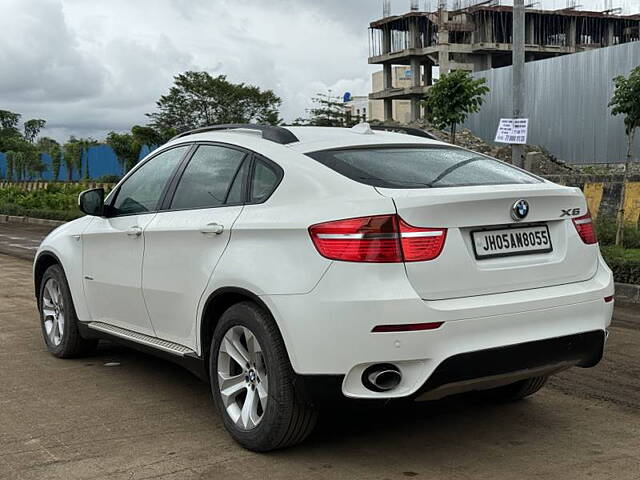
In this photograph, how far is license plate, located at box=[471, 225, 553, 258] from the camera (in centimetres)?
392

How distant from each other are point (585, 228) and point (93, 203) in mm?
3125

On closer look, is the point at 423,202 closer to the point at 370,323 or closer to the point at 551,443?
the point at 370,323

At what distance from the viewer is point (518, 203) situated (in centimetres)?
402

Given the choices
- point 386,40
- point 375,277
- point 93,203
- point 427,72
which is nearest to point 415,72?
point 427,72

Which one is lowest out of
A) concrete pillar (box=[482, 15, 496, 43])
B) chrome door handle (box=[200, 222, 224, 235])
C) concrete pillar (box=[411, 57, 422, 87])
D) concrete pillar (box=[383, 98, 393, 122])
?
chrome door handle (box=[200, 222, 224, 235])

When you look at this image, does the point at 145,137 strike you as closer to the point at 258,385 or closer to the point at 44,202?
the point at 44,202

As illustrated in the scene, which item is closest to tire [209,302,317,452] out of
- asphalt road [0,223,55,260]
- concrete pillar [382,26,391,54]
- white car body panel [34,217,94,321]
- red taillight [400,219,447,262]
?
red taillight [400,219,447,262]

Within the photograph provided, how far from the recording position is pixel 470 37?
270 ft

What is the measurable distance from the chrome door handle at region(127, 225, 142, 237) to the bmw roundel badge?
2264 mm

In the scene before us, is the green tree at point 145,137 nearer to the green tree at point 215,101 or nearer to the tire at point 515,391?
the green tree at point 215,101

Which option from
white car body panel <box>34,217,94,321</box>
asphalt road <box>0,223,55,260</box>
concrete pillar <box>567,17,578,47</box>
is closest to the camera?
white car body panel <box>34,217,94,321</box>

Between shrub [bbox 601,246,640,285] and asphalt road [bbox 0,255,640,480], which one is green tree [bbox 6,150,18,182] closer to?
shrub [bbox 601,246,640,285]

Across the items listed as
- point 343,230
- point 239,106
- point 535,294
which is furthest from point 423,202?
point 239,106

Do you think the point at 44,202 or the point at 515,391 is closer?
the point at 515,391
